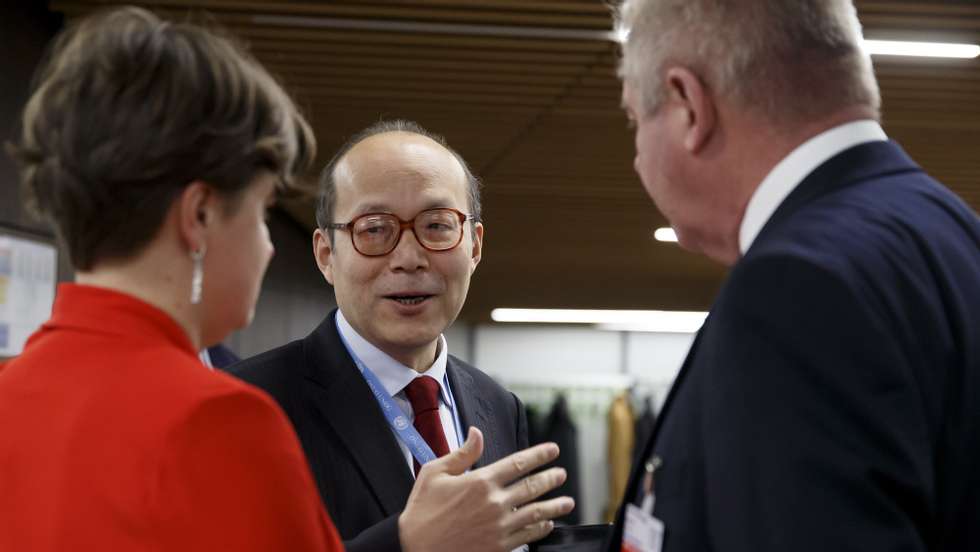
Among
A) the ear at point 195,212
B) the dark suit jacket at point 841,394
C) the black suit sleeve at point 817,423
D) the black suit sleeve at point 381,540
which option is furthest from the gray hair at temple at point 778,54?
the black suit sleeve at point 381,540

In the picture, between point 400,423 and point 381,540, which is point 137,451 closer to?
point 381,540

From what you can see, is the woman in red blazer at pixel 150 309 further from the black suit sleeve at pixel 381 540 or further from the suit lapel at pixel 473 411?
the suit lapel at pixel 473 411

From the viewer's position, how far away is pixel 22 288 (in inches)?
208

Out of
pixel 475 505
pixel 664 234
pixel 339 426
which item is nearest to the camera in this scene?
pixel 475 505

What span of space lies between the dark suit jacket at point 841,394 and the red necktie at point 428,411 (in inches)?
44.4

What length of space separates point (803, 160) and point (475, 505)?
2.61 feet

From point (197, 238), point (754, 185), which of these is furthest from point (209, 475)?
point (754, 185)

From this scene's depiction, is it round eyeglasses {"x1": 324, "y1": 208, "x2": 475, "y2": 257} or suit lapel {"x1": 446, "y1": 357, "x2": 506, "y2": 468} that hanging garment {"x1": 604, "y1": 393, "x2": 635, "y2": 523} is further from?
round eyeglasses {"x1": 324, "y1": 208, "x2": 475, "y2": 257}

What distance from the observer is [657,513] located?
1.36 metres

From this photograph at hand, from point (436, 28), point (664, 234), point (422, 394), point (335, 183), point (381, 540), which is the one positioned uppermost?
point (664, 234)

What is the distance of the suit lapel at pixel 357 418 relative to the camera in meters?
2.23

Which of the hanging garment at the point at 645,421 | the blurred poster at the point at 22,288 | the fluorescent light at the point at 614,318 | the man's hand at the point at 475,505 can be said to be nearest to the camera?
the man's hand at the point at 475,505

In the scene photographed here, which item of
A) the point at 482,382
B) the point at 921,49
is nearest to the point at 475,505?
the point at 482,382

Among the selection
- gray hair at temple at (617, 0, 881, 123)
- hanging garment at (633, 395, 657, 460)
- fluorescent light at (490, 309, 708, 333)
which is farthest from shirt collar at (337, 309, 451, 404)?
hanging garment at (633, 395, 657, 460)
